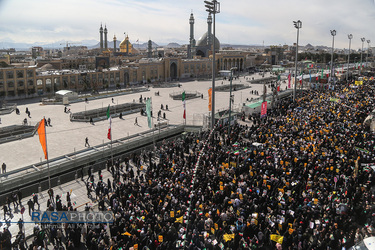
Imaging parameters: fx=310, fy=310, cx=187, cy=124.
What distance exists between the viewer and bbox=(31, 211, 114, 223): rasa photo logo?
10633 mm

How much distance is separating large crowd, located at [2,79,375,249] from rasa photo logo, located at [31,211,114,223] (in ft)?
1.25

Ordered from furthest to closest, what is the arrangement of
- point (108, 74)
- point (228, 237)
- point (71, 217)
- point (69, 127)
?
point (108, 74) < point (69, 127) < point (71, 217) < point (228, 237)

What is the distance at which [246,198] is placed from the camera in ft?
37.7

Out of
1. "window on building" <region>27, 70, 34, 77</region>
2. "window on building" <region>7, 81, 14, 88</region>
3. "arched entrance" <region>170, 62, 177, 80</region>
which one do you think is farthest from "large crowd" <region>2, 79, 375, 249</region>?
"arched entrance" <region>170, 62, 177, 80</region>

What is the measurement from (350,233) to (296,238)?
1.84 metres

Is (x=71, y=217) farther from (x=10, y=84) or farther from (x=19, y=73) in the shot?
(x=19, y=73)

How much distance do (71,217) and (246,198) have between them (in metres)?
6.29

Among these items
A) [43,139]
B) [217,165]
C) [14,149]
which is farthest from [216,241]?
[14,149]

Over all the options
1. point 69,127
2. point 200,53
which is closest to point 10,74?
point 69,127

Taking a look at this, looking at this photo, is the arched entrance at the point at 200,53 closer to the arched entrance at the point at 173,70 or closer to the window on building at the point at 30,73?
the arched entrance at the point at 173,70

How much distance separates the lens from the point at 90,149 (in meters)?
20.0

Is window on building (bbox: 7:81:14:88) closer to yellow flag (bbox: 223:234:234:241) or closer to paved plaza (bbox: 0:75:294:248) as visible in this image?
paved plaza (bbox: 0:75:294:248)

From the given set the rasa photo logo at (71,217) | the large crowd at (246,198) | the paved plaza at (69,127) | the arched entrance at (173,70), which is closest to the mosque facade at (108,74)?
the arched entrance at (173,70)

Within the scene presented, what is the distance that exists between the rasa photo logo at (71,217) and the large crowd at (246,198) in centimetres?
38
